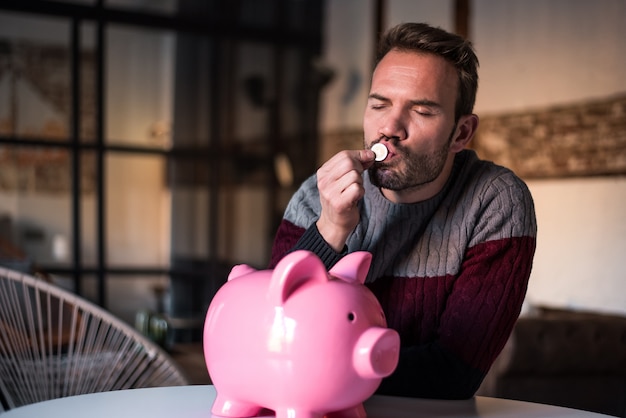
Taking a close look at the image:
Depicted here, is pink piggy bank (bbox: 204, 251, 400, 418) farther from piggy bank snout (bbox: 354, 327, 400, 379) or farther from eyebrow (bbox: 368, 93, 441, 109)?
eyebrow (bbox: 368, 93, 441, 109)

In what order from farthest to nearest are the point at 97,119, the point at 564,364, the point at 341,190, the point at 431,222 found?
the point at 97,119, the point at 564,364, the point at 431,222, the point at 341,190

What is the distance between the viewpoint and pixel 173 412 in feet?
3.16

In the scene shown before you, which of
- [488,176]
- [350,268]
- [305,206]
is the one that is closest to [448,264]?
[488,176]

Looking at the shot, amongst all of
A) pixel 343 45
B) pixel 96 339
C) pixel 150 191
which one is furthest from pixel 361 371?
pixel 343 45

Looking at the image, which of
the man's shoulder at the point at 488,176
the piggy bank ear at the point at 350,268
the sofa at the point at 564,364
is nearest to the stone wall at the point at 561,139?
the sofa at the point at 564,364

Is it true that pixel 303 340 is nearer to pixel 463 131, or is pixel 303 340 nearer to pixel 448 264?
pixel 448 264

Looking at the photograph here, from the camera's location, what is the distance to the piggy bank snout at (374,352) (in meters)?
0.81

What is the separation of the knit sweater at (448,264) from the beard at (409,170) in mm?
62

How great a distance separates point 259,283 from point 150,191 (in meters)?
5.65

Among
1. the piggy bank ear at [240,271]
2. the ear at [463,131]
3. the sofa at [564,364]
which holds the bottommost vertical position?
the sofa at [564,364]

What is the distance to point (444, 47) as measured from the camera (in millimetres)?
1312

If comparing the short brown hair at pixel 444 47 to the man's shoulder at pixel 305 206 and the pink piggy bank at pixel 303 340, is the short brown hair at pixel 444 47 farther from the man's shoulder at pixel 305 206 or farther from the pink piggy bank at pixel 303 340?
the pink piggy bank at pixel 303 340

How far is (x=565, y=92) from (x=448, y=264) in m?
3.70

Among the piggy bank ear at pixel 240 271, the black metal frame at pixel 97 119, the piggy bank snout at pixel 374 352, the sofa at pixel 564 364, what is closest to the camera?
the piggy bank snout at pixel 374 352
